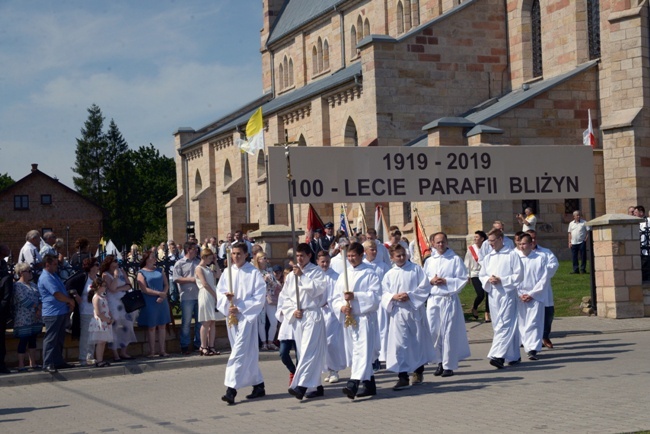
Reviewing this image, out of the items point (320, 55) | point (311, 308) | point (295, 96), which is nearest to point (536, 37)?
point (295, 96)

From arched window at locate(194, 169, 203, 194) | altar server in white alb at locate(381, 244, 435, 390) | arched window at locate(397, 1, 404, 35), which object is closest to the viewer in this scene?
altar server in white alb at locate(381, 244, 435, 390)

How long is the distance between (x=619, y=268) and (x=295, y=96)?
27842mm

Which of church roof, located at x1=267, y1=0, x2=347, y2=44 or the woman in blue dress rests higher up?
church roof, located at x1=267, y1=0, x2=347, y2=44

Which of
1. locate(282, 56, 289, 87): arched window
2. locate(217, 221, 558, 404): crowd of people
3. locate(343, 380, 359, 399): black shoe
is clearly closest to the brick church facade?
locate(282, 56, 289, 87): arched window

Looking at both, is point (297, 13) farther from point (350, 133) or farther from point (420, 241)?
point (420, 241)

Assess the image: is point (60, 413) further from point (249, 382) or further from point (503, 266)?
point (503, 266)

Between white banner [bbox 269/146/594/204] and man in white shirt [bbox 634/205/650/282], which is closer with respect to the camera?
white banner [bbox 269/146/594/204]

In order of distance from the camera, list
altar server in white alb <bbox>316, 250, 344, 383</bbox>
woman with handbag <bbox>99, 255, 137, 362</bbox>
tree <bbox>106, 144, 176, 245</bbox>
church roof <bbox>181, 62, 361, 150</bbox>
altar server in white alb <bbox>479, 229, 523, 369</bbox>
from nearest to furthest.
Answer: altar server in white alb <bbox>316, 250, 344, 383</bbox>
altar server in white alb <bbox>479, 229, 523, 369</bbox>
woman with handbag <bbox>99, 255, 137, 362</bbox>
church roof <bbox>181, 62, 361, 150</bbox>
tree <bbox>106, 144, 176, 245</bbox>

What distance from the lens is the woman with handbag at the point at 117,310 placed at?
15.6 meters

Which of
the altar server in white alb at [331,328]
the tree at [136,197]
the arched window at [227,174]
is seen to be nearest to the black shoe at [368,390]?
the altar server in white alb at [331,328]

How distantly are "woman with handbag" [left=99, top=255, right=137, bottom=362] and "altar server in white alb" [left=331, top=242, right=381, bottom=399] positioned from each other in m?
4.66

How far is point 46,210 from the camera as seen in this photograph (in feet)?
240

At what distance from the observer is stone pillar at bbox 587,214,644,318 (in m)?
18.9

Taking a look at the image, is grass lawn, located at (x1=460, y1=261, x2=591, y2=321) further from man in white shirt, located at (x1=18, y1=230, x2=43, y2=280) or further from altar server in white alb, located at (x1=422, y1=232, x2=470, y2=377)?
man in white shirt, located at (x1=18, y1=230, x2=43, y2=280)
